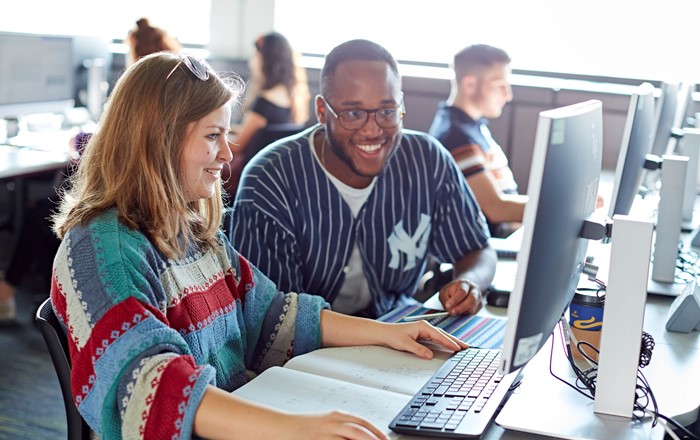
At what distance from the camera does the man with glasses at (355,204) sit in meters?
2.03

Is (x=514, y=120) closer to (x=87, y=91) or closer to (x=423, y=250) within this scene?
(x=87, y=91)

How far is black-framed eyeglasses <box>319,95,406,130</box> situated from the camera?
2037 mm

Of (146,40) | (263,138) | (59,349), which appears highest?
(146,40)

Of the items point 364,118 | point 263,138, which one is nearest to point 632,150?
point 364,118

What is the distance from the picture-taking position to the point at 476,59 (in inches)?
145

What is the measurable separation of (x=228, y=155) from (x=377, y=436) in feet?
1.87

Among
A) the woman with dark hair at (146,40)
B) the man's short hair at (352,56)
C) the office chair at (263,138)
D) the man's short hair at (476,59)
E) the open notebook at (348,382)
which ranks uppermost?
the man's short hair at (352,56)

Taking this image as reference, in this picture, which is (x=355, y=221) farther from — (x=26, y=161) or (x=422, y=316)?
(x=26, y=161)

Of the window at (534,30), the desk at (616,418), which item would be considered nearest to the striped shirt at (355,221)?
the desk at (616,418)

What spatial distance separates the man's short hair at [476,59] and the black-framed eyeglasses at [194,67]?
2334 mm

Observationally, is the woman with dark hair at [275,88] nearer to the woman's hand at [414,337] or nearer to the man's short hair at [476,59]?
the man's short hair at [476,59]

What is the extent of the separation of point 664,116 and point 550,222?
1583mm

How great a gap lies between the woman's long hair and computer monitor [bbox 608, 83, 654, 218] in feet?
2.89

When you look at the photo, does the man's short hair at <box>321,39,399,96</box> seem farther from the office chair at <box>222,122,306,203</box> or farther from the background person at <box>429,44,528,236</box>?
the office chair at <box>222,122,306,203</box>
